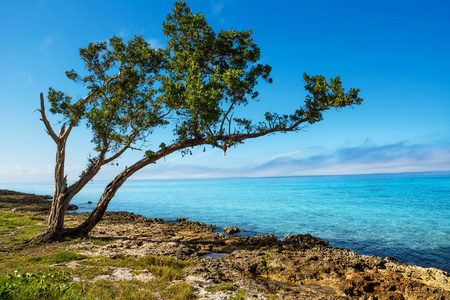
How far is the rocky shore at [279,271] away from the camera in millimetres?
9281

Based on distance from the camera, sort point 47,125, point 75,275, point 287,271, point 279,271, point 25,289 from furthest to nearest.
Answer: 1. point 47,125
2. point 279,271
3. point 287,271
4. point 75,275
5. point 25,289

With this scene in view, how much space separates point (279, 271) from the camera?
11789mm

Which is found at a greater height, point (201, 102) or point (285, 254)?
point (201, 102)

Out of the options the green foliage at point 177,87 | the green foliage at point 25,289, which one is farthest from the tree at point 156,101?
the green foliage at point 25,289

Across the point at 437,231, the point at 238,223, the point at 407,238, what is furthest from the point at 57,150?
the point at 437,231

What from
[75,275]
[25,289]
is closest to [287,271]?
[75,275]

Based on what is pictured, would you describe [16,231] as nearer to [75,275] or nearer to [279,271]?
[75,275]

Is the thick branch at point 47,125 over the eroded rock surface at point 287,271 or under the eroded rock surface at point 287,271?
over

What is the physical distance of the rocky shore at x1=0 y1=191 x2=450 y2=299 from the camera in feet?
30.5

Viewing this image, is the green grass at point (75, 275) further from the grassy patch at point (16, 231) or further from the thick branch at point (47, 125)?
the thick branch at point (47, 125)

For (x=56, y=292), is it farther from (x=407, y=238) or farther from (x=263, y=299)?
(x=407, y=238)

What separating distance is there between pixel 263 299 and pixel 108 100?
1567 cm

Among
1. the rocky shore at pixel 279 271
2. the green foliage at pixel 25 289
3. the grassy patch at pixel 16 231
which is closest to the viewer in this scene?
the green foliage at pixel 25 289

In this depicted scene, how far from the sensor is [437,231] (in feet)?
82.5
